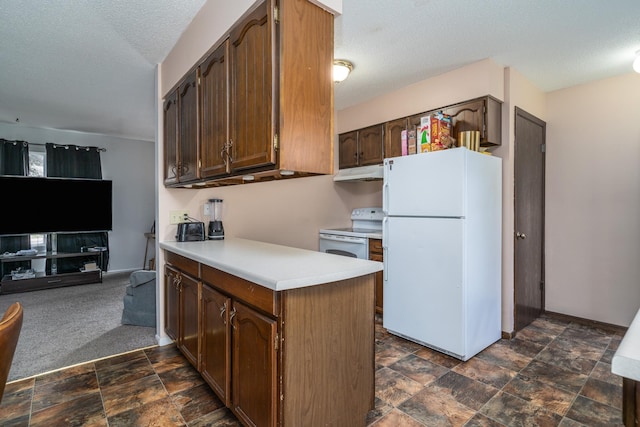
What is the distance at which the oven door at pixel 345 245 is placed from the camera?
11.1 feet

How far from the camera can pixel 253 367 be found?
1474mm

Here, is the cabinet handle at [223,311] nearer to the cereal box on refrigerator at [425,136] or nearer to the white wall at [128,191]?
the cereal box on refrigerator at [425,136]

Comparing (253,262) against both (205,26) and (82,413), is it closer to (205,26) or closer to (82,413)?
(82,413)

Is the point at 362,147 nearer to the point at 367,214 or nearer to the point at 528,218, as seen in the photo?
the point at 367,214

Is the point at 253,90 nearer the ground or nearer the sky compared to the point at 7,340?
nearer the sky

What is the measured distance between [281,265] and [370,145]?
2.60m

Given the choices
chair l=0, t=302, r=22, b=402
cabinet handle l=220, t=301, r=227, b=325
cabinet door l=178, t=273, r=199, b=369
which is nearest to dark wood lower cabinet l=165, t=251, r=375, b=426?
cabinet handle l=220, t=301, r=227, b=325

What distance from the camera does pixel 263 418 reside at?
1401mm

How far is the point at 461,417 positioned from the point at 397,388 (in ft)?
1.35

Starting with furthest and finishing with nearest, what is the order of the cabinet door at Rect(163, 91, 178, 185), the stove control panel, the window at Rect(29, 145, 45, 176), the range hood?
the window at Rect(29, 145, 45, 176) < the stove control panel < the range hood < the cabinet door at Rect(163, 91, 178, 185)

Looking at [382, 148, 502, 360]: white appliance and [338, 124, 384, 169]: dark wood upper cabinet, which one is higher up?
[338, 124, 384, 169]: dark wood upper cabinet

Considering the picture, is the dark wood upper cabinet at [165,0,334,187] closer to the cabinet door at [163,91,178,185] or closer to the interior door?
the cabinet door at [163,91,178,185]

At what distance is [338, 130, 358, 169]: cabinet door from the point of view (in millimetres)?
4043

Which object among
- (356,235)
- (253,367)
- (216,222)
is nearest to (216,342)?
(253,367)
